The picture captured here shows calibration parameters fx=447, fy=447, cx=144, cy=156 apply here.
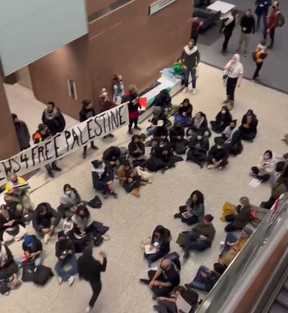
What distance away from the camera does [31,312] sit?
24.8 feet

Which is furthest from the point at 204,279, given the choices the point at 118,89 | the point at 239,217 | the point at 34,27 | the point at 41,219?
the point at 34,27

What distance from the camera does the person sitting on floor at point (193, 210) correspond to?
8.62 m

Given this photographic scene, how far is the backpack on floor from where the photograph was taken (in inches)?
311

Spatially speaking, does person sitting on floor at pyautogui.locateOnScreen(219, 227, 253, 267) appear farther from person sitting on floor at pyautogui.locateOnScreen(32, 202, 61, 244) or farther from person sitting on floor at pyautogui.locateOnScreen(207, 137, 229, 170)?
person sitting on floor at pyautogui.locateOnScreen(32, 202, 61, 244)

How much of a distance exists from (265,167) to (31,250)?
17.0ft

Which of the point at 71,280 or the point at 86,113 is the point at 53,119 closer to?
the point at 86,113

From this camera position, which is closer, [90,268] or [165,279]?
[90,268]

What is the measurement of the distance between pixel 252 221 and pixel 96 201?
10.5 feet

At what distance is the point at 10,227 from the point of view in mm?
8680

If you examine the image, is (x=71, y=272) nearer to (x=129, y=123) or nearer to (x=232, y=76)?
(x=129, y=123)

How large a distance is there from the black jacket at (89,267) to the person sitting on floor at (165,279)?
104 centimetres

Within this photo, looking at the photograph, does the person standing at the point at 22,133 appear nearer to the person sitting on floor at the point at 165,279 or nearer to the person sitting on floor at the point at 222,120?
the person sitting on floor at the point at 165,279

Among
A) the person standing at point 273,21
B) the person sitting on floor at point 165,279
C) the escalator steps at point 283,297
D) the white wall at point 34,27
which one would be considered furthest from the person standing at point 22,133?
the person standing at point 273,21

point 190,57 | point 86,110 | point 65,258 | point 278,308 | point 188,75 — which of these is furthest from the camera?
point 188,75
